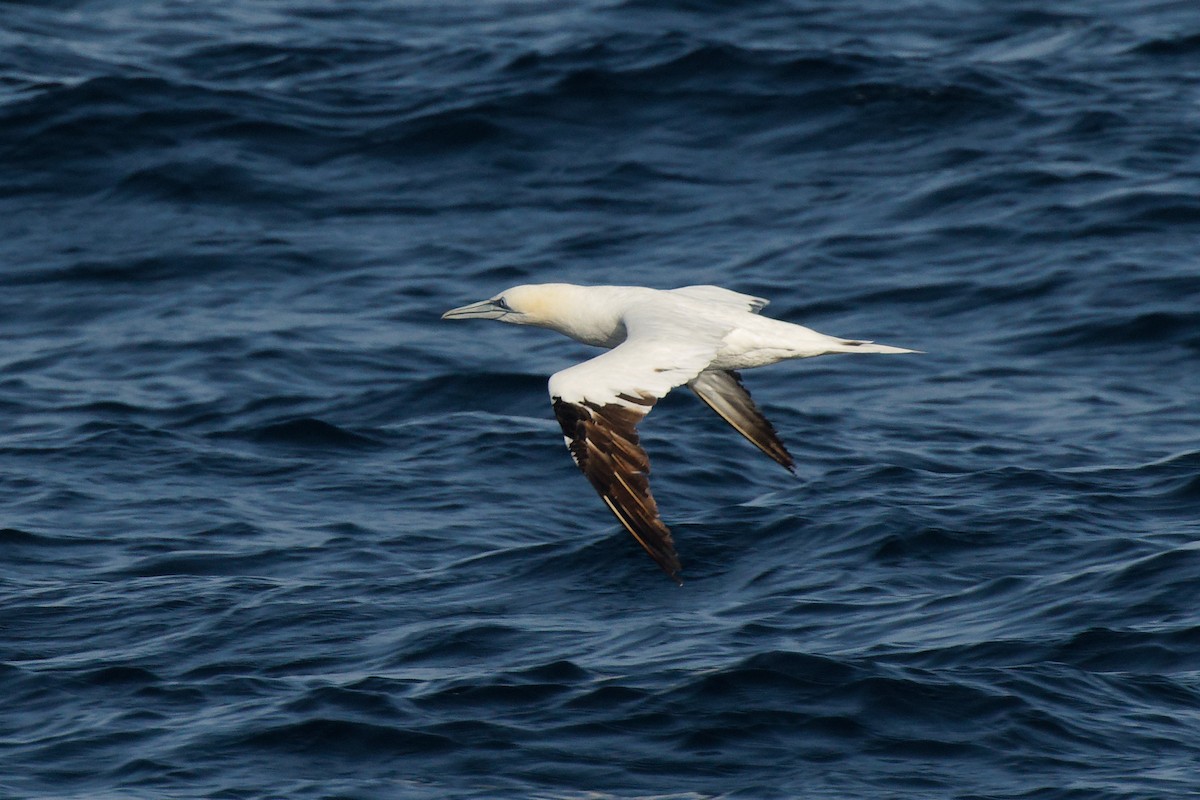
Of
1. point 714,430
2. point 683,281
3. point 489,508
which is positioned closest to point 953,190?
point 683,281

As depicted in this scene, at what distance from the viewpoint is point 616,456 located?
7680 millimetres

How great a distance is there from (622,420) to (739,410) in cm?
228

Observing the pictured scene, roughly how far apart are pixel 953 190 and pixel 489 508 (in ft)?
19.5

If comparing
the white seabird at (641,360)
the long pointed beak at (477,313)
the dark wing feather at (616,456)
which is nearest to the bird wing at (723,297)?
the white seabird at (641,360)

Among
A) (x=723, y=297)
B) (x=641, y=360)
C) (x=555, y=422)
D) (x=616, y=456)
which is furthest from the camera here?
(x=555, y=422)

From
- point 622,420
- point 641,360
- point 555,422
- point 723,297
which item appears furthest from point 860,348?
point 555,422

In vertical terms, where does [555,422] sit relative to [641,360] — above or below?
below

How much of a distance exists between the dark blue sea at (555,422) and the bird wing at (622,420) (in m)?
0.86

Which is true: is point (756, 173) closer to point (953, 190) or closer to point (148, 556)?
point (953, 190)

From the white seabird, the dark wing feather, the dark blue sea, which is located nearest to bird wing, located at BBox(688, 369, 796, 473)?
the white seabird

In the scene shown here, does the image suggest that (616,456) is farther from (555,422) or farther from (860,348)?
(555,422)

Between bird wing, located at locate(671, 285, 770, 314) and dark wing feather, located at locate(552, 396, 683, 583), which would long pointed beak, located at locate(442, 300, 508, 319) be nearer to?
bird wing, located at locate(671, 285, 770, 314)

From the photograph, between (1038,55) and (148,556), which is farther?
(1038,55)

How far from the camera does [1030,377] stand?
Result: 11844 millimetres
